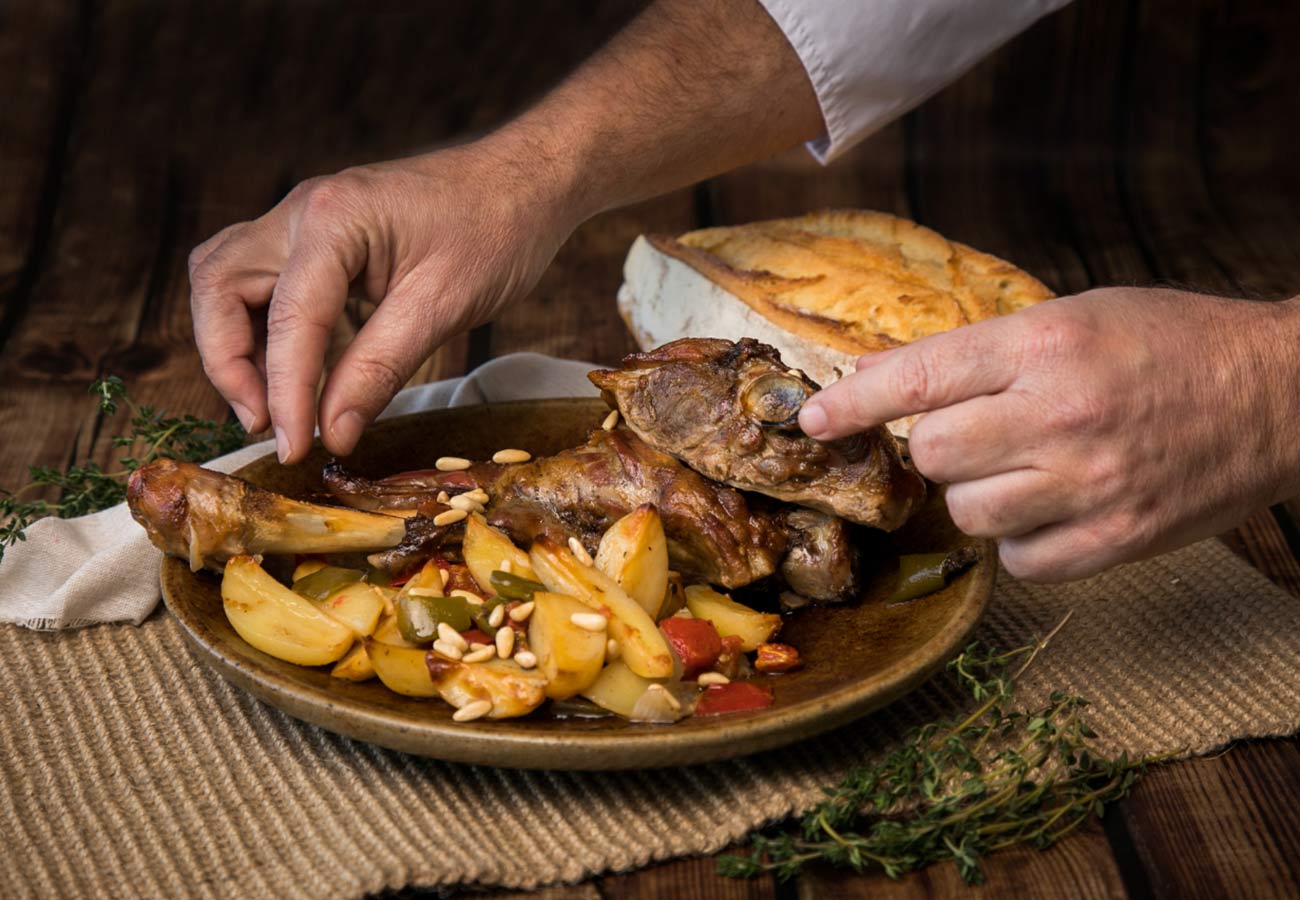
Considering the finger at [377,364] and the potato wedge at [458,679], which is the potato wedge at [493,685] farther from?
the finger at [377,364]

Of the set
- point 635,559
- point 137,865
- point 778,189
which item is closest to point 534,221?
point 635,559

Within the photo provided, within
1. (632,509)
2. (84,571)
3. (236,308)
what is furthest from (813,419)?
(84,571)

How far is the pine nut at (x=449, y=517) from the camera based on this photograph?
8.93 ft

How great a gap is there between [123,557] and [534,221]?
1110 mm

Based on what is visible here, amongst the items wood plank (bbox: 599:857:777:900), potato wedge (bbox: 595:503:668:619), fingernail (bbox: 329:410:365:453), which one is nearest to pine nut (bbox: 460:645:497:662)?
potato wedge (bbox: 595:503:668:619)

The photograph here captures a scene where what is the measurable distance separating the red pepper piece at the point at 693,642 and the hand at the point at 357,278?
0.80 meters

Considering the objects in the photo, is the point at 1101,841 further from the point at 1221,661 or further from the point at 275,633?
the point at 275,633

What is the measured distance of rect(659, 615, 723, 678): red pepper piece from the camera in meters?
2.43

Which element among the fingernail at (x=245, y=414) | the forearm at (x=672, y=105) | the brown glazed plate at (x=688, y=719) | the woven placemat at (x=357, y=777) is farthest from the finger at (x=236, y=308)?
the forearm at (x=672, y=105)

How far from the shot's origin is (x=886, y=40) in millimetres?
3875

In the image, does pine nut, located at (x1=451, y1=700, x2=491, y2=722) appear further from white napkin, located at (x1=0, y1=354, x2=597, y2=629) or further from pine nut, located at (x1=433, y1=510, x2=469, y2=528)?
white napkin, located at (x1=0, y1=354, x2=597, y2=629)

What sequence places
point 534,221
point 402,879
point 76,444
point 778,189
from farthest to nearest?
1. point 778,189
2. point 76,444
3. point 534,221
4. point 402,879

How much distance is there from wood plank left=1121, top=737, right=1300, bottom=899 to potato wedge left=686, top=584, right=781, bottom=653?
2.18ft

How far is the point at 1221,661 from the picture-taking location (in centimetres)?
289
